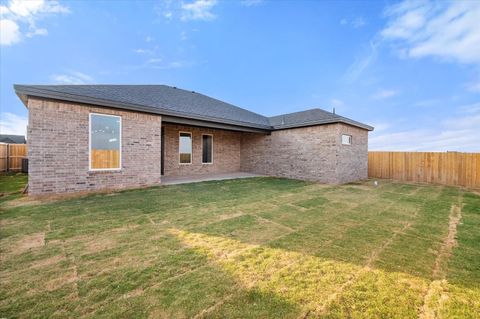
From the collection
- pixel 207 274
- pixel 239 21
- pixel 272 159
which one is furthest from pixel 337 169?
pixel 239 21

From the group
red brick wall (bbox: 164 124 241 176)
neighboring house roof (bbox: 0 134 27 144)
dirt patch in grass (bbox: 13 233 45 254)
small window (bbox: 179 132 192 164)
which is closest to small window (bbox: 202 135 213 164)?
red brick wall (bbox: 164 124 241 176)

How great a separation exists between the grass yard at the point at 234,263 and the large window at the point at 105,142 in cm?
214

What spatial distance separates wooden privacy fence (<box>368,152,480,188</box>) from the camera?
10.2m

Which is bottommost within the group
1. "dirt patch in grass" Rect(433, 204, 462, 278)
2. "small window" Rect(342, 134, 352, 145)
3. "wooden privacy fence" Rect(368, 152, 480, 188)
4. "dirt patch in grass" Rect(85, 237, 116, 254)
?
"dirt patch in grass" Rect(433, 204, 462, 278)

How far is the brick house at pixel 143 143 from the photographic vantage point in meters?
6.02

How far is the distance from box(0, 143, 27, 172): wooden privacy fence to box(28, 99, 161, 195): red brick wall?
12293mm

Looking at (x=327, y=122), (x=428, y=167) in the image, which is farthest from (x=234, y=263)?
(x=428, y=167)

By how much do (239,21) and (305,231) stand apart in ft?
40.3

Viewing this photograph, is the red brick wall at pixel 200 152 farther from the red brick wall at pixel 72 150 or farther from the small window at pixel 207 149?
the red brick wall at pixel 72 150

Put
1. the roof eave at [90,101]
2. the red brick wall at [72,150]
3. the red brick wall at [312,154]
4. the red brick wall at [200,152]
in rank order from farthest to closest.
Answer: the red brick wall at [200,152]
the red brick wall at [312,154]
the red brick wall at [72,150]
the roof eave at [90,101]

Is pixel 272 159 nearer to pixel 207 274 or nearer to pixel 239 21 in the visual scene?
pixel 239 21

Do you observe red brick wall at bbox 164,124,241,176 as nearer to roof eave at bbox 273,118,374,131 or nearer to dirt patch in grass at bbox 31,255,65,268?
roof eave at bbox 273,118,374,131

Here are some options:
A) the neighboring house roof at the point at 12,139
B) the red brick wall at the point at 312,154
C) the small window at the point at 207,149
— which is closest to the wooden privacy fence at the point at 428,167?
the red brick wall at the point at 312,154

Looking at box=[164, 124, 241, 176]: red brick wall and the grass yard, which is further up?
box=[164, 124, 241, 176]: red brick wall
